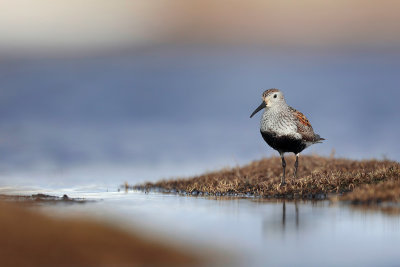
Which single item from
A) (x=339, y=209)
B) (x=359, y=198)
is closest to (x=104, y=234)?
(x=339, y=209)

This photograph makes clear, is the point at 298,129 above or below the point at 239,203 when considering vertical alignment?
above

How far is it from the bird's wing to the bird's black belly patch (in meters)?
0.31

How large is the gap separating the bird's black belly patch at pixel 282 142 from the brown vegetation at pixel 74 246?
9322 millimetres

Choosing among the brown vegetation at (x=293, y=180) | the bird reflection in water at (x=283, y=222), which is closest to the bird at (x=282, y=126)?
the brown vegetation at (x=293, y=180)

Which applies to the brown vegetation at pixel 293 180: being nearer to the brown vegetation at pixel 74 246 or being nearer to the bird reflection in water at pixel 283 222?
the bird reflection in water at pixel 283 222

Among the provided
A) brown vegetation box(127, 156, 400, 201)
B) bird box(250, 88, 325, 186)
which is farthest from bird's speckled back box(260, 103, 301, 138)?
brown vegetation box(127, 156, 400, 201)

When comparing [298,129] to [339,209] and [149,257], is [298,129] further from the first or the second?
[149,257]

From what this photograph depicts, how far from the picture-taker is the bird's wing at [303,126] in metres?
17.6

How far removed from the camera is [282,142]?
17.2 m

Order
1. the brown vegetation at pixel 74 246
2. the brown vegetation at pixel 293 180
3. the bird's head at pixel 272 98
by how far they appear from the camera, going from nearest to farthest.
→ the brown vegetation at pixel 74 246 → the brown vegetation at pixel 293 180 → the bird's head at pixel 272 98

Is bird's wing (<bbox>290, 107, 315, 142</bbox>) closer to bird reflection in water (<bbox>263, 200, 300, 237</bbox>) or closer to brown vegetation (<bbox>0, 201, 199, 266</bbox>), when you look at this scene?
bird reflection in water (<bbox>263, 200, 300, 237</bbox>)

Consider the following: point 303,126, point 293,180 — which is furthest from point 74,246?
point 303,126

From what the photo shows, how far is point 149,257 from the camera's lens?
7.55m

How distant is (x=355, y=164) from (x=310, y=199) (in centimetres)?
828
